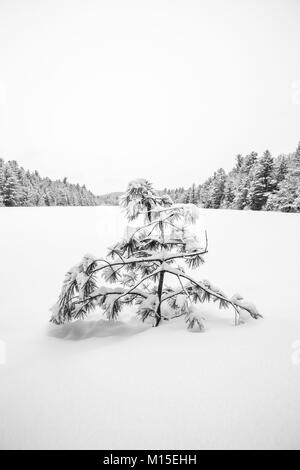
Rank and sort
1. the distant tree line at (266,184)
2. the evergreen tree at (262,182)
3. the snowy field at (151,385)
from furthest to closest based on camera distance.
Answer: the evergreen tree at (262,182) → the distant tree line at (266,184) → the snowy field at (151,385)

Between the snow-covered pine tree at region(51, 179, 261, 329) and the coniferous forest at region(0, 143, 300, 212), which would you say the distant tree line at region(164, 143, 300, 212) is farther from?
the snow-covered pine tree at region(51, 179, 261, 329)

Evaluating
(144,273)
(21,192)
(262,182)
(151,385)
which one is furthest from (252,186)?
(21,192)

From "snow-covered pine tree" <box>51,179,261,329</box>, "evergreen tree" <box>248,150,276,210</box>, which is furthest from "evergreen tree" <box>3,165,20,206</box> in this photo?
"snow-covered pine tree" <box>51,179,261,329</box>

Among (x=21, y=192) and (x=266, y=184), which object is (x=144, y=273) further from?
(x=21, y=192)

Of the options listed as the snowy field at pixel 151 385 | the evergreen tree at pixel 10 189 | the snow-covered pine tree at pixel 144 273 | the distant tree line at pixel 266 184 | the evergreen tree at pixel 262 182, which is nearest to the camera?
the snowy field at pixel 151 385

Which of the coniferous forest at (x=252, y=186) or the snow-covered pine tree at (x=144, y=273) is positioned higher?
the coniferous forest at (x=252, y=186)

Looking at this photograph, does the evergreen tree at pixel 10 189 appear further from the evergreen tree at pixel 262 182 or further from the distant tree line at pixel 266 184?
the evergreen tree at pixel 262 182

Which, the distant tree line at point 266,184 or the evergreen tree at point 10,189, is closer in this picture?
the distant tree line at point 266,184

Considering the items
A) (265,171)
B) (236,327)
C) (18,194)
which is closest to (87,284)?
(236,327)

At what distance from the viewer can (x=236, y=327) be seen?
391cm

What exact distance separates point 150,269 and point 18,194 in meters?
38.4

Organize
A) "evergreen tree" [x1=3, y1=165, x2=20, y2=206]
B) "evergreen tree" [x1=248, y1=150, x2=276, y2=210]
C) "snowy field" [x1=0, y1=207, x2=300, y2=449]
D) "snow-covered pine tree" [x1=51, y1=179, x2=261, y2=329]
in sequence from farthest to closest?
"evergreen tree" [x1=3, y1=165, x2=20, y2=206]
"evergreen tree" [x1=248, y1=150, x2=276, y2=210]
"snow-covered pine tree" [x1=51, y1=179, x2=261, y2=329]
"snowy field" [x1=0, y1=207, x2=300, y2=449]

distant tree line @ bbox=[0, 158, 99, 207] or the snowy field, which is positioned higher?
distant tree line @ bbox=[0, 158, 99, 207]

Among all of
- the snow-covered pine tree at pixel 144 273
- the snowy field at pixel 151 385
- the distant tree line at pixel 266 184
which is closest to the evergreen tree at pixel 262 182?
the distant tree line at pixel 266 184
